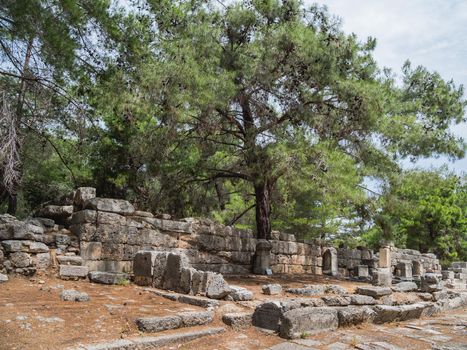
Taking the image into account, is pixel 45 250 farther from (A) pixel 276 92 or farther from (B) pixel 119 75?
(A) pixel 276 92

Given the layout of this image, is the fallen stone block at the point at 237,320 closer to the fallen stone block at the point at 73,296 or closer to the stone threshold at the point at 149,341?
the stone threshold at the point at 149,341

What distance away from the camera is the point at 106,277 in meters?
9.46

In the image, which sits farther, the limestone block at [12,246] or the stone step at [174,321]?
the limestone block at [12,246]

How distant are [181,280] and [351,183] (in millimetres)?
6389

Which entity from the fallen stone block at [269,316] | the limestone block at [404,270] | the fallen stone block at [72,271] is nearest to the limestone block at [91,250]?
the fallen stone block at [72,271]

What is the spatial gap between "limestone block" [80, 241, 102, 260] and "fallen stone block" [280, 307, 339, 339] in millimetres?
5354

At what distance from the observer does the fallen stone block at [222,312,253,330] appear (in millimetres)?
6688

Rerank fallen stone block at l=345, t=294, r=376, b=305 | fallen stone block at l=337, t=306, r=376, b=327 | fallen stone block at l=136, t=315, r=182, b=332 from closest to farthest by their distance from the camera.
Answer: fallen stone block at l=136, t=315, r=182, b=332, fallen stone block at l=337, t=306, r=376, b=327, fallen stone block at l=345, t=294, r=376, b=305

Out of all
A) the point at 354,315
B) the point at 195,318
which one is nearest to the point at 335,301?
the point at 354,315

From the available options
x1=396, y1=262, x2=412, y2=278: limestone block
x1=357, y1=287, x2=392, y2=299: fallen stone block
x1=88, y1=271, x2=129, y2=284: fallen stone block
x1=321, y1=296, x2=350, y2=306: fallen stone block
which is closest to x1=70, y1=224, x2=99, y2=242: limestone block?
x1=88, y1=271, x2=129, y2=284: fallen stone block

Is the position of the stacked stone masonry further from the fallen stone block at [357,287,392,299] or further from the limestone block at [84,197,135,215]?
the fallen stone block at [357,287,392,299]

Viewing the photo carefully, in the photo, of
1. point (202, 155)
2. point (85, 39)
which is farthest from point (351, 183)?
point (85, 39)

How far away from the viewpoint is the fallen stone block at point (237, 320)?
669 centimetres

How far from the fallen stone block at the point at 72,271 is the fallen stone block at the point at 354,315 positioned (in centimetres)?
544
